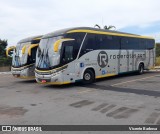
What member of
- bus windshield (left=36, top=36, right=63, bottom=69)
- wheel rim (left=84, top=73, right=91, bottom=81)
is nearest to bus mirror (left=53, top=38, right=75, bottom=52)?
bus windshield (left=36, top=36, right=63, bottom=69)

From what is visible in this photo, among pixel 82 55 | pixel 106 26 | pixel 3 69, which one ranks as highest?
pixel 106 26

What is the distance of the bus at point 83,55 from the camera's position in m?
13.7

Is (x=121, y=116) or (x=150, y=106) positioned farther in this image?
(x=150, y=106)

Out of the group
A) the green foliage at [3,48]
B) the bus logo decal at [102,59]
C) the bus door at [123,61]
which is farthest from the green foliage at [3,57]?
the bus logo decal at [102,59]

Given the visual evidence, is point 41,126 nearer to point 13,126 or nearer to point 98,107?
point 13,126

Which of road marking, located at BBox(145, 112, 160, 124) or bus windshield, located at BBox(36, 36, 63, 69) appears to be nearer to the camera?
road marking, located at BBox(145, 112, 160, 124)

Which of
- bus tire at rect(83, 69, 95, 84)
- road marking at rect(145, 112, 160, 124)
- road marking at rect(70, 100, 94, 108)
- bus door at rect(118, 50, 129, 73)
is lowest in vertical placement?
road marking at rect(70, 100, 94, 108)

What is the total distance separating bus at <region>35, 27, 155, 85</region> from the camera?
13711 mm

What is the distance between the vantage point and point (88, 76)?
15.5 meters

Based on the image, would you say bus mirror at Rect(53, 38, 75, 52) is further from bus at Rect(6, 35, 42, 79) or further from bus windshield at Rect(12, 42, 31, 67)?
bus windshield at Rect(12, 42, 31, 67)

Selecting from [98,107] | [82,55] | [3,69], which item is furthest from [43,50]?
[3,69]

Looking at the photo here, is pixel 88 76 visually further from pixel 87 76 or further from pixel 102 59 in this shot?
pixel 102 59

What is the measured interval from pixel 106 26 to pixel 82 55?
27.6 metres

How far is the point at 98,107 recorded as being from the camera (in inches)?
350
